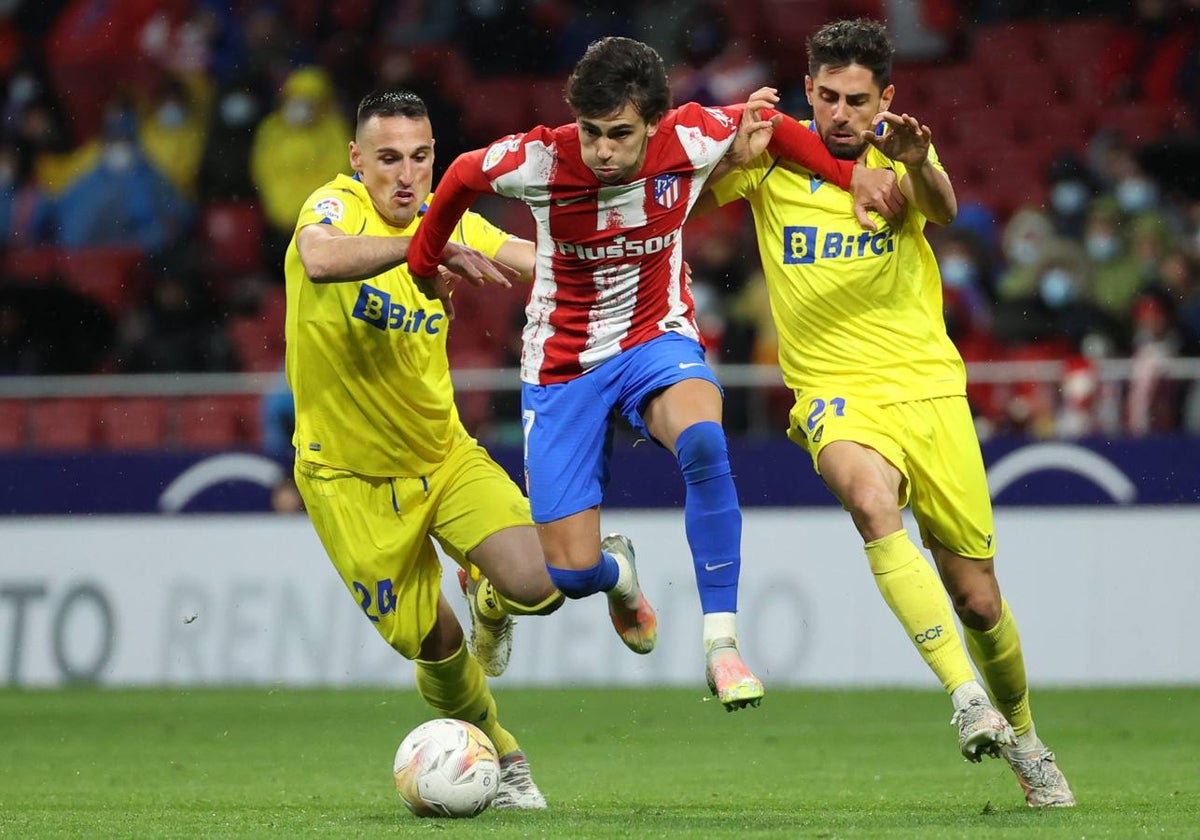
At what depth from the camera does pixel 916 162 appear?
6.91 m

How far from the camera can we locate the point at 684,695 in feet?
41.2

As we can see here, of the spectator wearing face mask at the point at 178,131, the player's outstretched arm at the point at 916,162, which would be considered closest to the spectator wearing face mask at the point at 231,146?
the spectator wearing face mask at the point at 178,131

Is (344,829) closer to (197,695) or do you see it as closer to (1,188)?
(197,695)

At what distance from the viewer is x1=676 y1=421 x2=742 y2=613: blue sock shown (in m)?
6.76

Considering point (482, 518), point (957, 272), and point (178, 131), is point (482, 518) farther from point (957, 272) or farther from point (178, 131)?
point (178, 131)

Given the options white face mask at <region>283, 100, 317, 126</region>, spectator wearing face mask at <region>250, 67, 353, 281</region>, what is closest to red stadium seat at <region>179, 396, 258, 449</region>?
spectator wearing face mask at <region>250, 67, 353, 281</region>

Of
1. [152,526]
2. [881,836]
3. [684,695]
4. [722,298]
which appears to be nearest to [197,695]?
[152,526]

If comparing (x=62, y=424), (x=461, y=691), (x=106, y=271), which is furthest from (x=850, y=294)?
(x=106, y=271)

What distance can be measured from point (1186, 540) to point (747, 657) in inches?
111

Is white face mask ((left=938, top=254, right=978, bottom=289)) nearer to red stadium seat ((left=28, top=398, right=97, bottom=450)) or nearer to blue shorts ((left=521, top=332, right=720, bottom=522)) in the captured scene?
red stadium seat ((left=28, top=398, right=97, bottom=450))

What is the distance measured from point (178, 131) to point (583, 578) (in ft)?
38.7

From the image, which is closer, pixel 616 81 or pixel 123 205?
pixel 616 81

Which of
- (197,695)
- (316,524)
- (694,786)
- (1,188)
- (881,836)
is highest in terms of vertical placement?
(1,188)

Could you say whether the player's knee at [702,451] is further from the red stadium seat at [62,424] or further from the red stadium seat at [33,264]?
the red stadium seat at [33,264]
